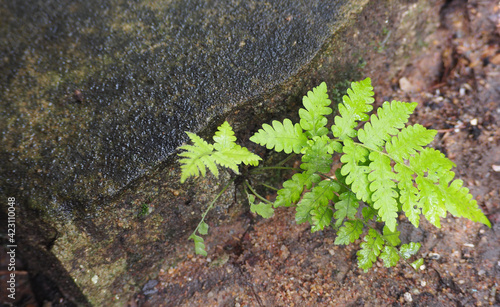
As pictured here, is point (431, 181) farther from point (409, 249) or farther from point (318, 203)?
point (318, 203)

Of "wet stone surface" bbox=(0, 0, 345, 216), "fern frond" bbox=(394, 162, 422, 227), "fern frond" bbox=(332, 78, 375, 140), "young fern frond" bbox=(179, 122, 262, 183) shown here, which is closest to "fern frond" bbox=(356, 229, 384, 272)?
"fern frond" bbox=(394, 162, 422, 227)

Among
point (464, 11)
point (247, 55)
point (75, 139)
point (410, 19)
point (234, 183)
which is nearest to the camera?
point (75, 139)

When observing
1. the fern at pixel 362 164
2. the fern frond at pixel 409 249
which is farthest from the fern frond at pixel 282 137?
the fern frond at pixel 409 249

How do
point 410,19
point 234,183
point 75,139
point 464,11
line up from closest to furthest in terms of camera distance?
point 75,139 → point 234,183 → point 410,19 → point 464,11

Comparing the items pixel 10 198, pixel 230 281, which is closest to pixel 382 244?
pixel 230 281

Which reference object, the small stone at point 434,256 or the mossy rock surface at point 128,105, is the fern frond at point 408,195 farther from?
the mossy rock surface at point 128,105

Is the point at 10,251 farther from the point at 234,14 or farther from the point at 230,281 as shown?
the point at 234,14

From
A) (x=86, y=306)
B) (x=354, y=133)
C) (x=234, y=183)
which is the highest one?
(x=354, y=133)
